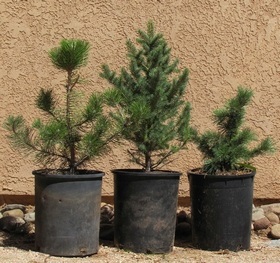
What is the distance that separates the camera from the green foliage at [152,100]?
465 centimetres

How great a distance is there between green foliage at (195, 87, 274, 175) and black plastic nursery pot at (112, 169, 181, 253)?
0.43m

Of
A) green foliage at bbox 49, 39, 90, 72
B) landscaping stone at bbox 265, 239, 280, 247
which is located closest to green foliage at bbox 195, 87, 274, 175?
landscaping stone at bbox 265, 239, 280, 247

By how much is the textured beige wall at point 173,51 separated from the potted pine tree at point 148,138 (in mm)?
831

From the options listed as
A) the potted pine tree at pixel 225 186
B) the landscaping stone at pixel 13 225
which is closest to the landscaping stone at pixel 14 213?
the landscaping stone at pixel 13 225

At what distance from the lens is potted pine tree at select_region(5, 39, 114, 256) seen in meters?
4.27

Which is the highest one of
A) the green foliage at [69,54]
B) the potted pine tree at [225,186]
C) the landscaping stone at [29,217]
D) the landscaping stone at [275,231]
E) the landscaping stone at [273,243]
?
the green foliage at [69,54]

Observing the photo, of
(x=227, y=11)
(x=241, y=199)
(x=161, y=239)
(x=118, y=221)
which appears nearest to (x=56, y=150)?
(x=118, y=221)

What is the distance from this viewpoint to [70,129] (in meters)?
4.41

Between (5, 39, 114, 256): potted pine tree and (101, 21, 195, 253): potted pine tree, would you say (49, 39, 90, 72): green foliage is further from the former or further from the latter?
(101, 21, 195, 253): potted pine tree

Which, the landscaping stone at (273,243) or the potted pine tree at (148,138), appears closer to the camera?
the potted pine tree at (148,138)

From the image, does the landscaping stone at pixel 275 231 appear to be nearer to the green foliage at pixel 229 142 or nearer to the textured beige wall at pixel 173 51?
the textured beige wall at pixel 173 51

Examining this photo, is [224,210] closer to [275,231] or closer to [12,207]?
[275,231]

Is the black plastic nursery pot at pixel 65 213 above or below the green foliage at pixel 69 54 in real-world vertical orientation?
below

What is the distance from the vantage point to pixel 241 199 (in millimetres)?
4676
